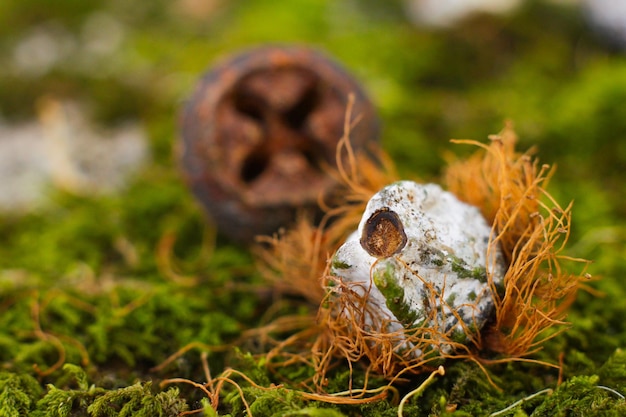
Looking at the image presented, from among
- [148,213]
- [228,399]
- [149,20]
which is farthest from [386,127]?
[149,20]

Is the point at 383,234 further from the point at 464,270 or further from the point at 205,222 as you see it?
the point at 205,222

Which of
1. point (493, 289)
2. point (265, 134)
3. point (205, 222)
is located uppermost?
point (265, 134)

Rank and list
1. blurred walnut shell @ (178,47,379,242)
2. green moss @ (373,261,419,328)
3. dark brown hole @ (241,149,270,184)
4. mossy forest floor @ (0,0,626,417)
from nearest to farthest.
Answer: green moss @ (373,261,419,328) < mossy forest floor @ (0,0,626,417) < blurred walnut shell @ (178,47,379,242) < dark brown hole @ (241,149,270,184)

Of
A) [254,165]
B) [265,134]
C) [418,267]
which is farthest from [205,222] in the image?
[418,267]

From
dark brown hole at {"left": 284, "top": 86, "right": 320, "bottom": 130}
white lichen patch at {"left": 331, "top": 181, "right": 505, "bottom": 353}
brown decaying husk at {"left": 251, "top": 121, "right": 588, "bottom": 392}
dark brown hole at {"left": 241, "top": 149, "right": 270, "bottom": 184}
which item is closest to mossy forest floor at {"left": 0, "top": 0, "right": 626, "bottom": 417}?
brown decaying husk at {"left": 251, "top": 121, "right": 588, "bottom": 392}

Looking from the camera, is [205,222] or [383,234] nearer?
[383,234]

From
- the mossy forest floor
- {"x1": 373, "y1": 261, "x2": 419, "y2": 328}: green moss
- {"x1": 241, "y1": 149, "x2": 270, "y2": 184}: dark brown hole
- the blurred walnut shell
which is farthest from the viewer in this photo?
{"x1": 241, "y1": 149, "x2": 270, "y2": 184}: dark brown hole

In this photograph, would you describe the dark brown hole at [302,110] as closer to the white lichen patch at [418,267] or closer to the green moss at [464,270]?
the white lichen patch at [418,267]

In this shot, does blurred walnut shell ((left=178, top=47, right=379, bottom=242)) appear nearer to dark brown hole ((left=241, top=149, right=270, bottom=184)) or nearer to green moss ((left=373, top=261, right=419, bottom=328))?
dark brown hole ((left=241, top=149, right=270, bottom=184))
